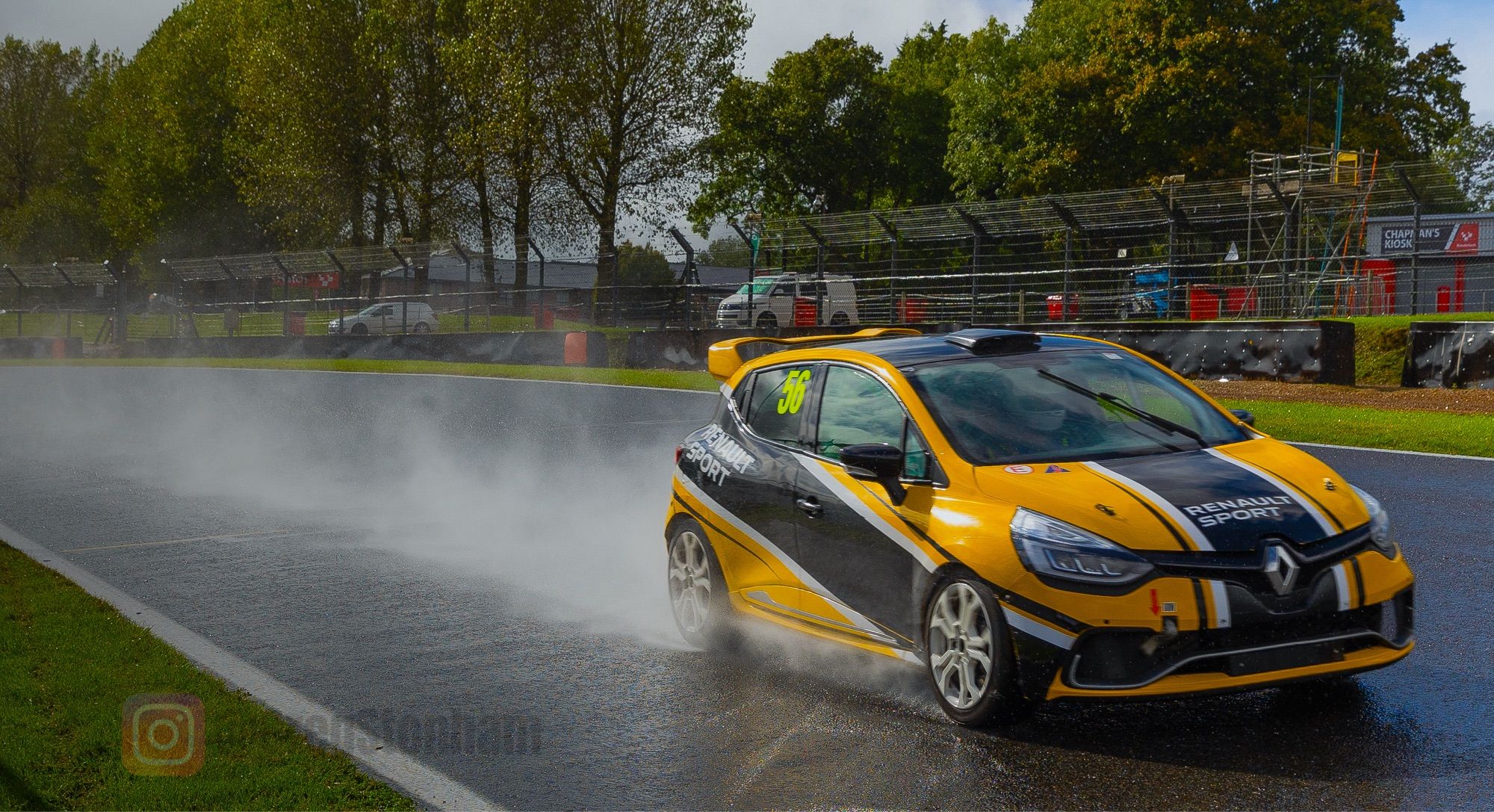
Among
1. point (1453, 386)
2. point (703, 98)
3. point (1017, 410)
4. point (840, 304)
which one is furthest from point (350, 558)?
point (703, 98)

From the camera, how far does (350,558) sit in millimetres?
9336

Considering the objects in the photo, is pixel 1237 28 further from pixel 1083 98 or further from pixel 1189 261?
pixel 1189 261

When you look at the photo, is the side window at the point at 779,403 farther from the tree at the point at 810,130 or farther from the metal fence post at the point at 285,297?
the tree at the point at 810,130

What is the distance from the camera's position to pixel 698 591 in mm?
6762

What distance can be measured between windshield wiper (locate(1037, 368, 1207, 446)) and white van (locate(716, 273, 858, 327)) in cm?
2223

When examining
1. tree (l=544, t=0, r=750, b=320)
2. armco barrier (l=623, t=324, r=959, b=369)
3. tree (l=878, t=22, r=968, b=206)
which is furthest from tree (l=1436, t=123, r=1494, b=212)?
armco barrier (l=623, t=324, r=959, b=369)

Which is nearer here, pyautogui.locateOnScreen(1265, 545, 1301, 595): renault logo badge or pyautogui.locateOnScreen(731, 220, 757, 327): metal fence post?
pyautogui.locateOnScreen(1265, 545, 1301, 595): renault logo badge

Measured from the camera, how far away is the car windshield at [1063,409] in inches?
220

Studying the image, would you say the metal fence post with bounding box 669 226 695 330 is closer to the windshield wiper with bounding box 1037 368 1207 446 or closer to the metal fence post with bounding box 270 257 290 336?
the metal fence post with bounding box 270 257 290 336

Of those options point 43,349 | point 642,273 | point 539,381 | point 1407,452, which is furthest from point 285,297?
point 1407,452

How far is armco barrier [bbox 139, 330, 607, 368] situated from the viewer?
2798 centimetres

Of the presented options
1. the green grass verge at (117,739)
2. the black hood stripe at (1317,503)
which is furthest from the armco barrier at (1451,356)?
the green grass verge at (117,739)

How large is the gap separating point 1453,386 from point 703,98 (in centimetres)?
3630

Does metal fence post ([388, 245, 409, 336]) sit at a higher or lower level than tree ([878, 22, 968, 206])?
lower
